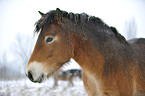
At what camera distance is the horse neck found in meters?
1.93

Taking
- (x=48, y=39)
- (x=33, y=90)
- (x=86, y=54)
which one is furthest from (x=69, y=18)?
(x=33, y=90)

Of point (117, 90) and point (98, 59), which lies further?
point (98, 59)

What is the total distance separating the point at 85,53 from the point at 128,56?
77 centimetres

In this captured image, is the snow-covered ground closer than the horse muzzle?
No

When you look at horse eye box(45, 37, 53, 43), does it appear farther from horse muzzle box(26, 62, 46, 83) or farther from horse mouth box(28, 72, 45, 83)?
horse mouth box(28, 72, 45, 83)

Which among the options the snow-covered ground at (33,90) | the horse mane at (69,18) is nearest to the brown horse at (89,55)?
the horse mane at (69,18)

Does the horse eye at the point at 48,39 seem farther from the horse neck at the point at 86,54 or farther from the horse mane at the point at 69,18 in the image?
the horse neck at the point at 86,54

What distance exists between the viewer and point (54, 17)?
2029 millimetres

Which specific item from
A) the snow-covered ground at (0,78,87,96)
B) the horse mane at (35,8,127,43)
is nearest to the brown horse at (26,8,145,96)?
the horse mane at (35,8,127,43)

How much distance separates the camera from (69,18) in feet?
7.05

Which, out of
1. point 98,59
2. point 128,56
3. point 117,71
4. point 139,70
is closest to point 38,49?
point 98,59

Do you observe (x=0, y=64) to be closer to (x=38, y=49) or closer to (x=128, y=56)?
(x=38, y=49)

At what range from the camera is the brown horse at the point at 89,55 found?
5.82ft

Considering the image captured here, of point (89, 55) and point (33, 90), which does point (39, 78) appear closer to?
point (89, 55)
